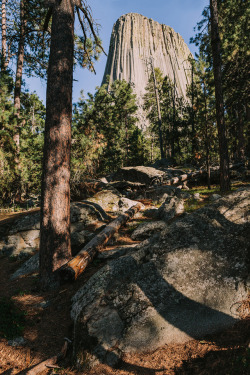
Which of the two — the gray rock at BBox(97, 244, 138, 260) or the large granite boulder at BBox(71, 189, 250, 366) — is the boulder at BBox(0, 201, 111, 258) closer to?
the gray rock at BBox(97, 244, 138, 260)

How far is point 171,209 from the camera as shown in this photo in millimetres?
8406

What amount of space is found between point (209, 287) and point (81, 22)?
8.01m

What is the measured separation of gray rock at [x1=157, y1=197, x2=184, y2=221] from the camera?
820 centimetres

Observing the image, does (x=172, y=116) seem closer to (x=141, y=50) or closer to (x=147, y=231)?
(x=147, y=231)

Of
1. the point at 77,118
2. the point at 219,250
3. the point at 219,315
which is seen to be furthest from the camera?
the point at 77,118

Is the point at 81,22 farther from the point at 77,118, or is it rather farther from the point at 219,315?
the point at 77,118

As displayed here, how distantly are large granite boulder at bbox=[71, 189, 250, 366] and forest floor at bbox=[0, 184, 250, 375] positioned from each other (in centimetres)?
13

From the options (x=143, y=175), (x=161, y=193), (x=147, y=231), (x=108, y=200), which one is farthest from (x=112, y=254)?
(x=143, y=175)

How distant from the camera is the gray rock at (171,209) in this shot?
26.9 feet

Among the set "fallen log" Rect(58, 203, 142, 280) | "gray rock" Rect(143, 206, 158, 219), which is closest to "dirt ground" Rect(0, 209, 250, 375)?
"fallen log" Rect(58, 203, 142, 280)

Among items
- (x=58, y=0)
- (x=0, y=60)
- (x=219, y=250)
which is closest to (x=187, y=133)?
(x=0, y=60)

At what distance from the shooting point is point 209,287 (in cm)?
296

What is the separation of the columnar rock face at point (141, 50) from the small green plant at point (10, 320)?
113 m

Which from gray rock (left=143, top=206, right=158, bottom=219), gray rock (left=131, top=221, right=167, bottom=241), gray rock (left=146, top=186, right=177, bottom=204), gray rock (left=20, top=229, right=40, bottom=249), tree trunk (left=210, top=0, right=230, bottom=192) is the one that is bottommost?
gray rock (left=20, top=229, right=40, bottom=249)
